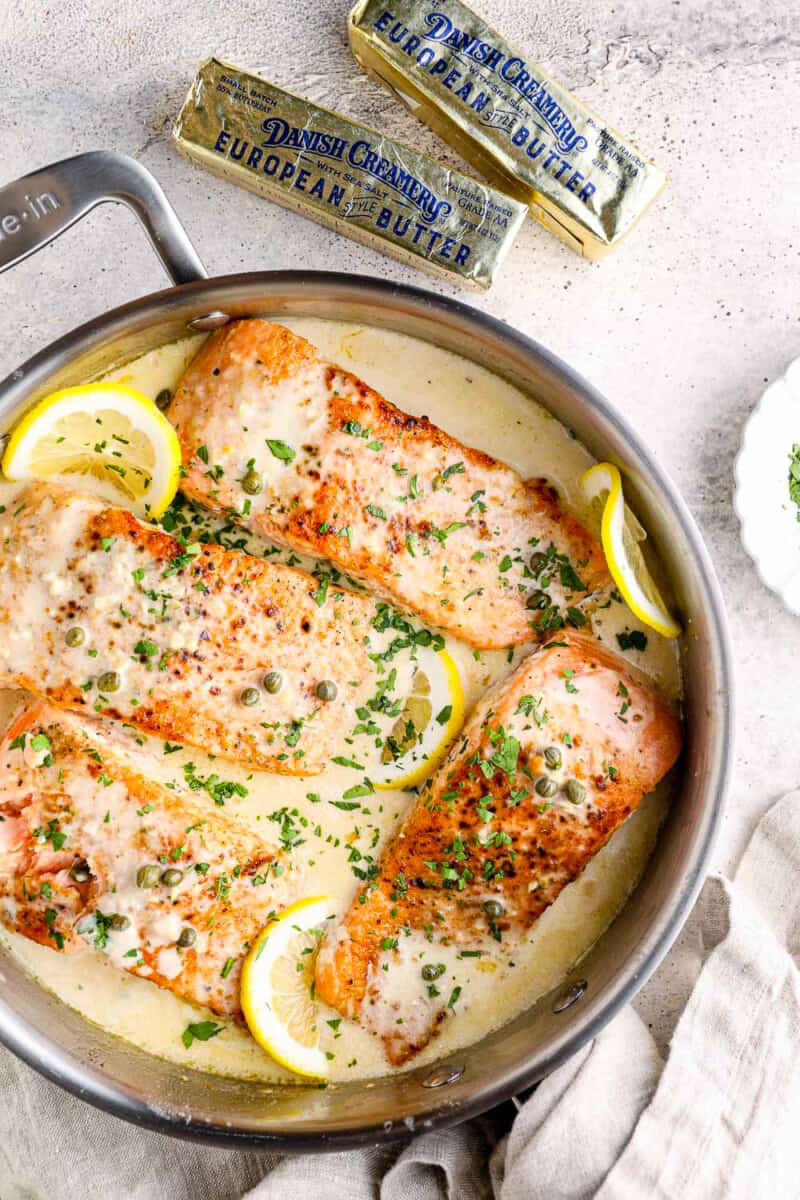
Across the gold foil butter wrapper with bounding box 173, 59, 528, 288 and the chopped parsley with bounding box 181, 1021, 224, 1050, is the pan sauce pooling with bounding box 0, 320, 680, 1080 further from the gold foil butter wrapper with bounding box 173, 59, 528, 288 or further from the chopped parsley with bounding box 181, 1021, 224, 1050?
the gold foil butter wrapper with bounding box 173, 59, 528, 288

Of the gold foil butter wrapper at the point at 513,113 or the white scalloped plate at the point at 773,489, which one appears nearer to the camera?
the gold foil butter wrapper at the point at 513,113

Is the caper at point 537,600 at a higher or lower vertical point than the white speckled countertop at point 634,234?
lower

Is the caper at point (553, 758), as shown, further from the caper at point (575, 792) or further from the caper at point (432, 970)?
the caper at point (432, 970)

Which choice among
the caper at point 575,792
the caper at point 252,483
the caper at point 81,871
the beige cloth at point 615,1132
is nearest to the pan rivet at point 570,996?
the beige cloth at point 615,1132

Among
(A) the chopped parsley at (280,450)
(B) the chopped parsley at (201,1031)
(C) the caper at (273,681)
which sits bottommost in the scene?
(B) the chopped parsley at (201,1031)

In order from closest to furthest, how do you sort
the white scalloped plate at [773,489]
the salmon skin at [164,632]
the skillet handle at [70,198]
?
1. the skillet handle at [70,198]
2. the salmon skin at [164,632]
3. the white scalloped plate at [773,489]

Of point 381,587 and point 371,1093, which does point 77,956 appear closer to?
point 371,1093
